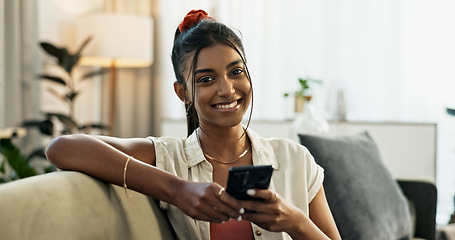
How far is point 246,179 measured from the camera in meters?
0.91

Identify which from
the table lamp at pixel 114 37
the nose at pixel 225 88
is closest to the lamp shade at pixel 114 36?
the table lamp at pixel 114 37

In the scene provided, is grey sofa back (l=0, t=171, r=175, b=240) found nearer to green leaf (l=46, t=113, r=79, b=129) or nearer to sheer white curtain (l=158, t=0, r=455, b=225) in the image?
green leaf (l=46, t=113, r=79, b=129)

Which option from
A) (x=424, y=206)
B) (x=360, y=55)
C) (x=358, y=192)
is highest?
(x=360, y=55)

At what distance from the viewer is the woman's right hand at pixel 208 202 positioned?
3.19 feet

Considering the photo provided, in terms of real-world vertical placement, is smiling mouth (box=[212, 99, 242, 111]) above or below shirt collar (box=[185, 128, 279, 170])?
above

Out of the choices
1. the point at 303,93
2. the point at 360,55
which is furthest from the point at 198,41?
the point at 360,55

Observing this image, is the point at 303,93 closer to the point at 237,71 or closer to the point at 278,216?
the point at 237,71

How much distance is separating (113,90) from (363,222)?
2593mm

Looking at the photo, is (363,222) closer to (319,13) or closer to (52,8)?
(319,13)

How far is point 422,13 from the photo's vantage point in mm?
3781

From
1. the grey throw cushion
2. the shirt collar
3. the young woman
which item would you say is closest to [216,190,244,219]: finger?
the young woman

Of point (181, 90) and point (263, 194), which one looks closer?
point (263, 194)

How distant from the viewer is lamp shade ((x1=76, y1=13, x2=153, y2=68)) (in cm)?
360

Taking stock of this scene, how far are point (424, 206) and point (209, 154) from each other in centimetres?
130
